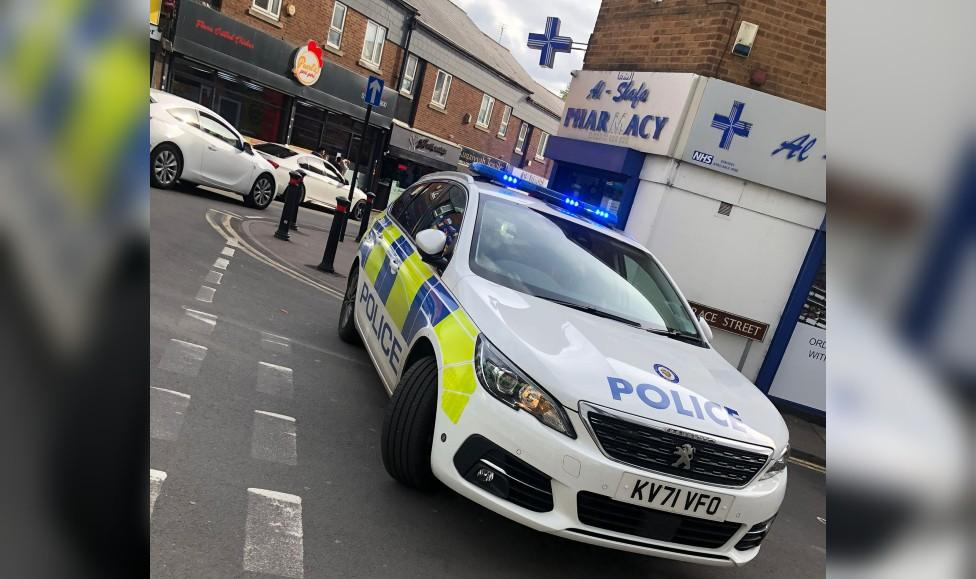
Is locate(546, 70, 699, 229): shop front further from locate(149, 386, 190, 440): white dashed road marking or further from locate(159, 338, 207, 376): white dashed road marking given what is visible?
locate(149, 386, 190, 440): white dashed road marking

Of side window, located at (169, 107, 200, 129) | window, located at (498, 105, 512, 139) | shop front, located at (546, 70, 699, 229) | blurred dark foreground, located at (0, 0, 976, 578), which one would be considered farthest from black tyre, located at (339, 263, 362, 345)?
window, located at (498, 105, 512, 139)

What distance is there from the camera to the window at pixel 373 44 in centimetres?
2434

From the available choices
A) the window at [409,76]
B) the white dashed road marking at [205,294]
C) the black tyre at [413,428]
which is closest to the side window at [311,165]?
the window at [409,76]

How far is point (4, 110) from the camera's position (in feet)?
1.60

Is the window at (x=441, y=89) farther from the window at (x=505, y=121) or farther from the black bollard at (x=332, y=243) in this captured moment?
the black bollard at (x=332, y=243)

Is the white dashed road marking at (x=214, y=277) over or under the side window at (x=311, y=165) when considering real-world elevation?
under

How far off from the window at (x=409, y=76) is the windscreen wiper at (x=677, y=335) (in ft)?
78.7

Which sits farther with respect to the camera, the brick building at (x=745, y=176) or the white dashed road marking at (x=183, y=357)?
the brick building at (x=745, y=176)

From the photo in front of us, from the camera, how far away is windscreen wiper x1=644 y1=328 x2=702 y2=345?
3920mm

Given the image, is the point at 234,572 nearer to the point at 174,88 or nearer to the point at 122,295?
the point at 122,295

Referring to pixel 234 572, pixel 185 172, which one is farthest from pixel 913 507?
pixel 185 172

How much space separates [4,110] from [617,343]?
3.05 meters

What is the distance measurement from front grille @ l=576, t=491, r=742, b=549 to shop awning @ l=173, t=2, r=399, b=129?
Result: 1989 centimetres

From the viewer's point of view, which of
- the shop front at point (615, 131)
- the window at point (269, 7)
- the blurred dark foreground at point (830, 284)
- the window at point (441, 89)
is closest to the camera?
the blurred dark foreground at point (830, 284)
